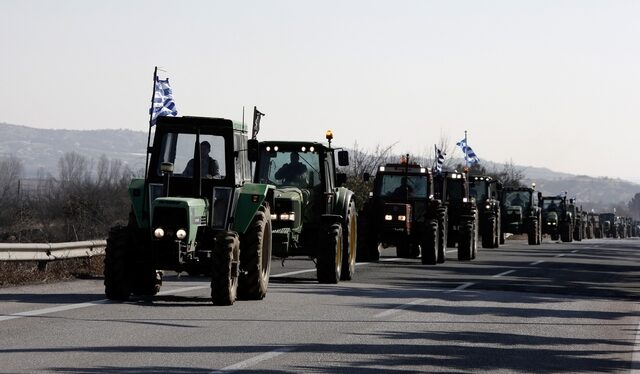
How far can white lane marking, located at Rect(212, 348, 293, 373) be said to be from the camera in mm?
11715

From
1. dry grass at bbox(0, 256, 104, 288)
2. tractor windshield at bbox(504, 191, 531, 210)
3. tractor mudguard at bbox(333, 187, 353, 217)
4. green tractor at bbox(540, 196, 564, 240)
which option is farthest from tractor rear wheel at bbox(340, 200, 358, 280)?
green tractor at bbox(540, 196, 564, 240)

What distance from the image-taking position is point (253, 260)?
63.1 feet

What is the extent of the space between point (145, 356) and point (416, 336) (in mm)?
4054

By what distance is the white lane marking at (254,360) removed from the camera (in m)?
11.7

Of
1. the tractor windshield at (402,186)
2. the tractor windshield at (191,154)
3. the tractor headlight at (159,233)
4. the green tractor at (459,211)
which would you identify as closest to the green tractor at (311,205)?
the tractor windshield at (191,154)

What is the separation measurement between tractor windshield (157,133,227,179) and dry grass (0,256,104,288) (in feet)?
12.9

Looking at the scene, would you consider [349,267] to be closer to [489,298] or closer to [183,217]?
[489,298]

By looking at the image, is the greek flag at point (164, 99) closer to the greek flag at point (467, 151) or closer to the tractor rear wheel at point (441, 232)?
the tractor rear wheel at point (441, 232)

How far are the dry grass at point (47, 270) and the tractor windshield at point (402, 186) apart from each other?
11.1m

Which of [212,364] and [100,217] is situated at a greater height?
[100,217]

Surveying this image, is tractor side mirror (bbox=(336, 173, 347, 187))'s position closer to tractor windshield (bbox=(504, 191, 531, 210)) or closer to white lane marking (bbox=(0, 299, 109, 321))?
white lane marking (bbox=(0, 299, 109, 321))

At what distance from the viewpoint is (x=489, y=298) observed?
22109 millimetres

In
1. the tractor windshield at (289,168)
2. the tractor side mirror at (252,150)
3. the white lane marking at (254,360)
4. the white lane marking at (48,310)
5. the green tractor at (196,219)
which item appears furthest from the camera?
the tractor windshield at (289,168)

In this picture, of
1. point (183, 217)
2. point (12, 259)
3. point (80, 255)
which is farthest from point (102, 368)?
point (80, 255)
